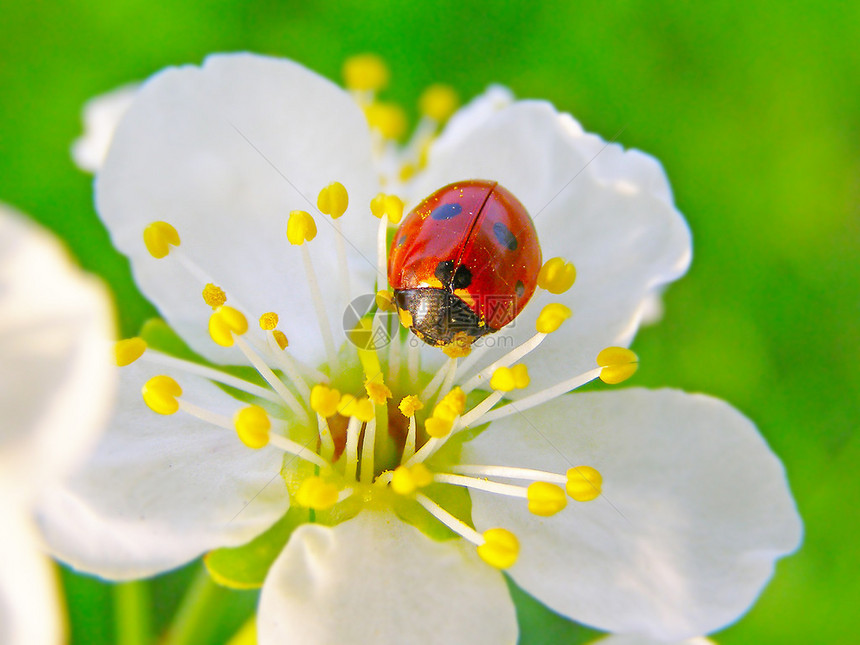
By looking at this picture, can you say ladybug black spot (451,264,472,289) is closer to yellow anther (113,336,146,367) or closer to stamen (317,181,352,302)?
stamen (317,181,352,302)

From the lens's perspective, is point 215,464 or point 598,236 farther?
point 598,236

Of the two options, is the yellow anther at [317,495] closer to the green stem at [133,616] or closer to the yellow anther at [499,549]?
the yellow anther at [499,549]

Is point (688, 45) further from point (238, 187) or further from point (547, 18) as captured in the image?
point (238, 187)

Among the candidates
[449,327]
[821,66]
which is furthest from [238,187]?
[821,66]

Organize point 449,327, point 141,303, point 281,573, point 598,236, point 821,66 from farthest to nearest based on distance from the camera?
point 821,66, point 141,303, point 598,236, point 449,327, point 281,573

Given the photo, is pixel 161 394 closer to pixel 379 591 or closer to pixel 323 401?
pixel 323 401

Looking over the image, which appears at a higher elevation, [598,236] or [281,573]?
[598,236]

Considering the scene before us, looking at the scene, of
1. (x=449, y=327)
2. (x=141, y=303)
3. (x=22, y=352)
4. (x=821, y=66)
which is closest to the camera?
(x=22, y=352)
